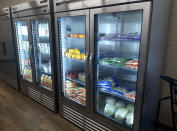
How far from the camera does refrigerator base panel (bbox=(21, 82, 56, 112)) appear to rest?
2.58 metres

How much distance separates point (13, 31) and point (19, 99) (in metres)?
1.51

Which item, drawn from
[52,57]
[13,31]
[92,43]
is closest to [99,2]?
[92,43]

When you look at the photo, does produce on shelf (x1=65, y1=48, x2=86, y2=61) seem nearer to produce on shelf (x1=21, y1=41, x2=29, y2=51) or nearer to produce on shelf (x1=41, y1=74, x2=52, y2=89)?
produce on shelf (x1=41, y1=74, x2=52, y2=89)

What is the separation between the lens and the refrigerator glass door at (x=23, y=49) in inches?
120

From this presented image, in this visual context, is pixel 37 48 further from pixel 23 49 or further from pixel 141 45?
pixel 141 45

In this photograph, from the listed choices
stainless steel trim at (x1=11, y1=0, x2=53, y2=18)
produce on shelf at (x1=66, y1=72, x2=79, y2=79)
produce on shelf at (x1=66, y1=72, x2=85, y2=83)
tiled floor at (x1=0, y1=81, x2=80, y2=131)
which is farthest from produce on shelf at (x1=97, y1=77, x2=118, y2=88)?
stainless steel trim at (x1=11, y1=0, x2=53, y2=18)

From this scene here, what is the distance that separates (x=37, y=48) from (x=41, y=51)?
0.12 m

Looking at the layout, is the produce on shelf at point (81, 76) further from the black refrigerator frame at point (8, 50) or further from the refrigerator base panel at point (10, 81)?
the refrigerator base panel at point (10, 81)

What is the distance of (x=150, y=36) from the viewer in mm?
1271

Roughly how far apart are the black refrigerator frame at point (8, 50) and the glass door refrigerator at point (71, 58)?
1.63 m

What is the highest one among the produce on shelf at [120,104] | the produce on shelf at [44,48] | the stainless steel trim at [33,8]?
the stainless steel trim at [33,8]

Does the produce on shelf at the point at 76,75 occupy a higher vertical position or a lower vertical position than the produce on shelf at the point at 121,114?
higher

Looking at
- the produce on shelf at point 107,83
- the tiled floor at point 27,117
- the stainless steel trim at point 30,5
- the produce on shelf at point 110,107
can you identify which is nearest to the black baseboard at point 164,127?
the tiled floor at point 27,117

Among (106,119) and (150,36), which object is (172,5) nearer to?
(150,36)
